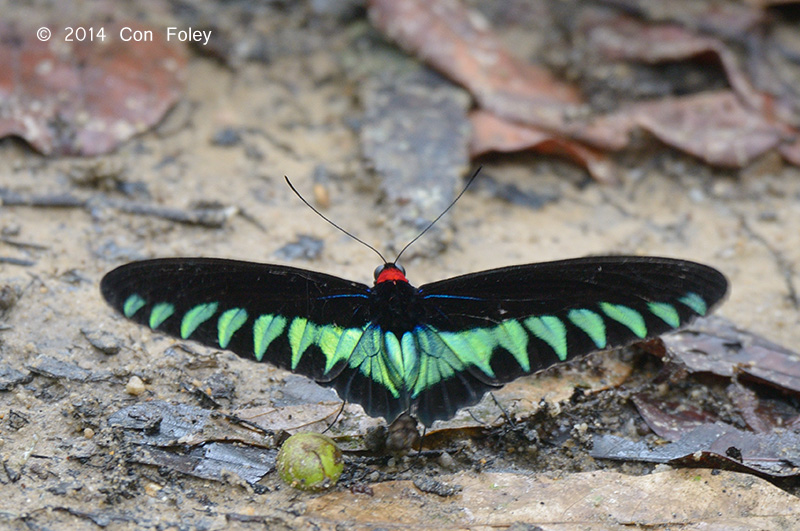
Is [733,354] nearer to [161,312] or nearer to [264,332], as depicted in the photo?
[264,332]

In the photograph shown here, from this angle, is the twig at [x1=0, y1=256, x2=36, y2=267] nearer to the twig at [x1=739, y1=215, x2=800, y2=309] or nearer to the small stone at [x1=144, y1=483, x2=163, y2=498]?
the small stone at [x1=144, y1=483, x2=163, y2=498]

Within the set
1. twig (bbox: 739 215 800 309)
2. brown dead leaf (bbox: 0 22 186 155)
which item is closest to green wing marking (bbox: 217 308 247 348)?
brown dead leaf (bbox: 0 22 186 155)

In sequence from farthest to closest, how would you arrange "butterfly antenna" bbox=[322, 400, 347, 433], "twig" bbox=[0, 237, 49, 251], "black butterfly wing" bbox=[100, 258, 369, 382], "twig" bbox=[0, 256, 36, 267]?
"twig" bbox=[0, 237, 49, 251] < "twig" bbox=[0, 256, 36, 267] < "butterfly antenna" bbox=[322, 400, 347, 433] < "black butterfly wing" bbox=[100, 258, 369, 382]

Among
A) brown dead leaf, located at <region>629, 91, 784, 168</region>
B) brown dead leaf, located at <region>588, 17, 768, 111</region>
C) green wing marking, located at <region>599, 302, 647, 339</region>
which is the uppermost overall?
brown dead leaf, located at <region>588, 17, 768, 111</region>

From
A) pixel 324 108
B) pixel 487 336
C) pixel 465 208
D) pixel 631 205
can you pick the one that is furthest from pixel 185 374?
pixel 631 205

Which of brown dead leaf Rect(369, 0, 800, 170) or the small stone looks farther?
brown dead leaf Rect(369, 0, 800, 170)

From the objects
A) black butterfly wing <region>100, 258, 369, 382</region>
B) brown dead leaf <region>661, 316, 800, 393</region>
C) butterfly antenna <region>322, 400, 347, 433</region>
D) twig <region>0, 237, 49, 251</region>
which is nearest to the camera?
black butterfly wing <region>100, 258, 369, 382</region>

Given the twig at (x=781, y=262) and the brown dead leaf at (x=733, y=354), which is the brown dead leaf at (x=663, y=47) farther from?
the brown dead leaf at (x=733, y=354)
